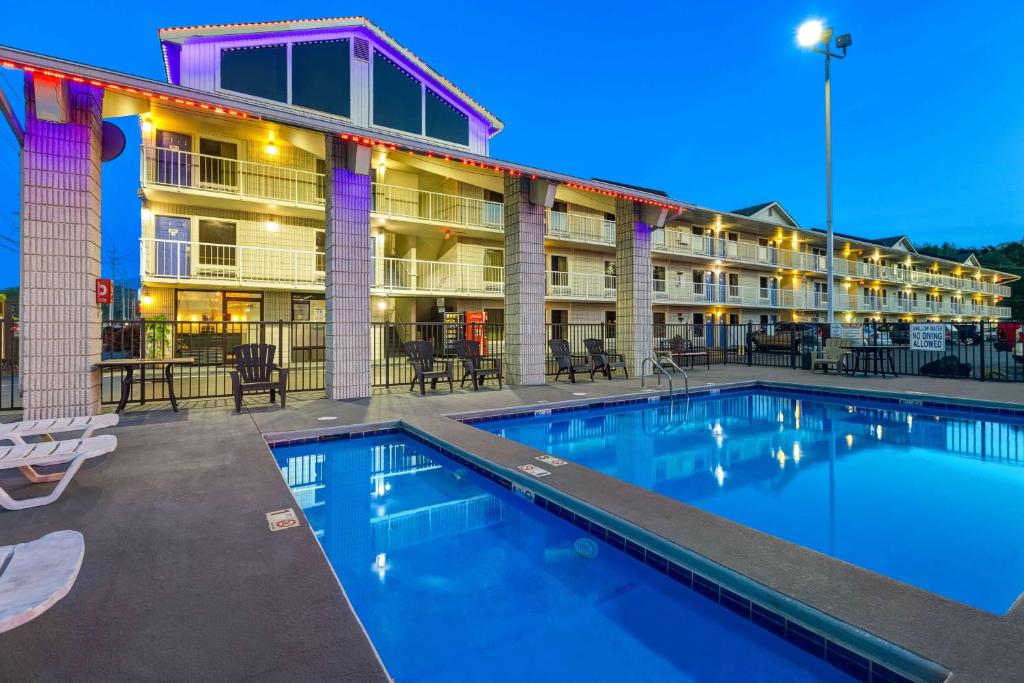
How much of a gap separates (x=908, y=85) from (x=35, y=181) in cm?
11863

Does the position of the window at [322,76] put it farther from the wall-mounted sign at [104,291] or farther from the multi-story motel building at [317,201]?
the wall-mounted sign at [104,291]

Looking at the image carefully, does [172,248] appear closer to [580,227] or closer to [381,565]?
[381,565]

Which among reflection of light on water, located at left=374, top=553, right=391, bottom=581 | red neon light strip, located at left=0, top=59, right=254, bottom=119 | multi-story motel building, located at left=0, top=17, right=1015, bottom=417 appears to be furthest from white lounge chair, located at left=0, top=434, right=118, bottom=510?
red neon light strip, located at left=0, top=59, right=254, bottom=119

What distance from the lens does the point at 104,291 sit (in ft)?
23.1

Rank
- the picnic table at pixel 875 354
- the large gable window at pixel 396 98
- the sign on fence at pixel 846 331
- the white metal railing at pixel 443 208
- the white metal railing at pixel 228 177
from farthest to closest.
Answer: the white metal railing at pixel 443 208 < the large gable window at pixel 396 98 < the sign on fence at pixel 846 331 < the white metal railing at pixel 228 177 < the picnic table at pixel 875 354

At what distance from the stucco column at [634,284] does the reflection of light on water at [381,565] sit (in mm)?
10334

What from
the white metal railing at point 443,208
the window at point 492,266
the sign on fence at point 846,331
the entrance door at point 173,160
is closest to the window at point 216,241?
the entrance door at point 173,160

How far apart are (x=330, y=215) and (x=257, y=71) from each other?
9095 millimetres

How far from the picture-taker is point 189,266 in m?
14.3

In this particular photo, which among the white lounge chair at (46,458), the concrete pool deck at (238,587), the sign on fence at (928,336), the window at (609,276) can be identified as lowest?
the concrete pool deck at (238,587)

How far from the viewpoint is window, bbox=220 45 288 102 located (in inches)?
550

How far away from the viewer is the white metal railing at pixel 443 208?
1795 centimetres

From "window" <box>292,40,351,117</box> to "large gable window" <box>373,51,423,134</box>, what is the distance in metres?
1.05

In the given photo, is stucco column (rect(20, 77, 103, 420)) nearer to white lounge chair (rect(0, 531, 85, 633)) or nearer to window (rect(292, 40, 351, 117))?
white lounge chair (rect(0, 531, 85, 633))
